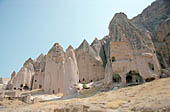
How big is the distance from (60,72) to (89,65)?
12.3 m

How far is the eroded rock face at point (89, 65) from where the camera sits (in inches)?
1734

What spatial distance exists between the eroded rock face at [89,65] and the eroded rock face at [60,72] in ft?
26.7

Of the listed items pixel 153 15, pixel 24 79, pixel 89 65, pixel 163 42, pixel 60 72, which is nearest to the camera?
pixel 60 72

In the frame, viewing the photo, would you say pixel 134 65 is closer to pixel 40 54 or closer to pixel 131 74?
pixel 131 74

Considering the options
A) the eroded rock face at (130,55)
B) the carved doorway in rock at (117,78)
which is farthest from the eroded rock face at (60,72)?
the carved doorway in rock at (117,78)

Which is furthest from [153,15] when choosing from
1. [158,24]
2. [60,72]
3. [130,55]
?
[60,72]

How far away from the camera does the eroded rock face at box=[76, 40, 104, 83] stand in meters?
44.0

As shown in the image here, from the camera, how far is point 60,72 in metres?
35.8

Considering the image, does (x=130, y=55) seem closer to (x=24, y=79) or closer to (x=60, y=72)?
(x=60, y=72)

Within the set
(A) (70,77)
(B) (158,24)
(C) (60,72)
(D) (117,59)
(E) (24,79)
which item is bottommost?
(A) (70,77)

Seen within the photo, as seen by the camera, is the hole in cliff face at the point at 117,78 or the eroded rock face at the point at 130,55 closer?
the eroded rock face at the point at 130,55

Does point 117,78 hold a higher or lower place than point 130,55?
lower

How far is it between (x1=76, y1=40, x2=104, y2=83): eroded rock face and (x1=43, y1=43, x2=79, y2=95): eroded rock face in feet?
26.7

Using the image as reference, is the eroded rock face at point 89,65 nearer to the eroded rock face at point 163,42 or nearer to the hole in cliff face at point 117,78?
the hole in cliff face at point 117,78
